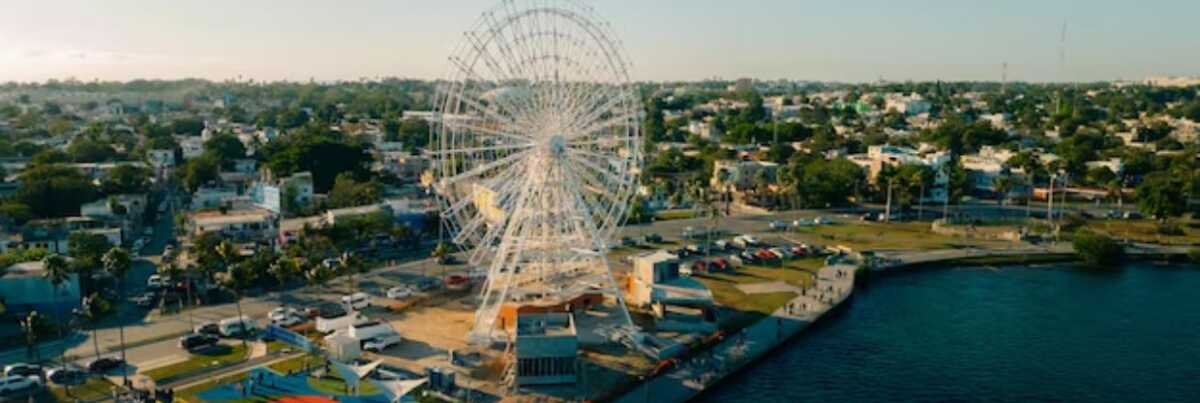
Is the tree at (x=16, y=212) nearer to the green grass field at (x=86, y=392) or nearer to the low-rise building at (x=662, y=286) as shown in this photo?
the green grass field at (x=86, y=392)

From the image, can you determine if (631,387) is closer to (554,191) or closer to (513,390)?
(513,390)

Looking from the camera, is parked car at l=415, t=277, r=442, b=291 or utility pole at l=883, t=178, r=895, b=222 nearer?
parked car at l=415, t=277, r=442, b=291

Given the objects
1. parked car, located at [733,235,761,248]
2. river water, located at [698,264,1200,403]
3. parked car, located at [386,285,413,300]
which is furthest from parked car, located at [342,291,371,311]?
parked car, located at [733,235,761,248]

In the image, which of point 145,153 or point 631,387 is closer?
point 631,387

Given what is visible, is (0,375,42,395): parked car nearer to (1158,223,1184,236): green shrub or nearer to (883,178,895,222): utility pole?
(883,178,895,222): utility pole

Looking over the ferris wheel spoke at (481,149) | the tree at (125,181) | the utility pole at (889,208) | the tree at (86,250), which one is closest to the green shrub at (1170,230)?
the utility pole at (889,208)

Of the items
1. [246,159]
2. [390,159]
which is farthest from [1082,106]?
[246,159]

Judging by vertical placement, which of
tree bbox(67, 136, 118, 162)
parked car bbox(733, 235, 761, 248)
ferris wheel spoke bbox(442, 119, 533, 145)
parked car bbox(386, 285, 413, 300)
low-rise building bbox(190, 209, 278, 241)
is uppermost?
ferris wheel spoke bbox(442, 119, 533, 145)
